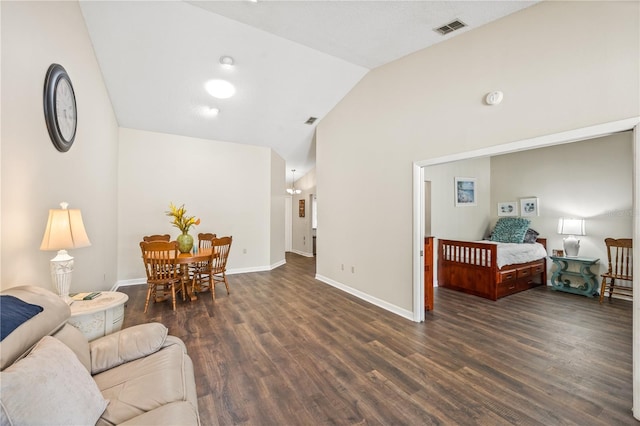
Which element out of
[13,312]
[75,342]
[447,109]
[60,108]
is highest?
[447,109]

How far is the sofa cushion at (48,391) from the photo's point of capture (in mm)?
833

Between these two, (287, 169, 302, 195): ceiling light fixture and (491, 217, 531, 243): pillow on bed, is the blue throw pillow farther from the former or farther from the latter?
(287, 169, 302, 195): ceiling light fixture

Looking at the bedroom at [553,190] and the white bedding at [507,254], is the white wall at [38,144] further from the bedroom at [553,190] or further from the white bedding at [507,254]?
the white bedding at [507,254]

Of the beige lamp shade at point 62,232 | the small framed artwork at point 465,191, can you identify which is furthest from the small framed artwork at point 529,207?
the beige lamp shade at point 62,232

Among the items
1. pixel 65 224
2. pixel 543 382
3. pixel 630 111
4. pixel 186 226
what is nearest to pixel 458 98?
pixel 630 111

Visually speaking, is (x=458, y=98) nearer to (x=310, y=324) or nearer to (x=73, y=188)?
(x=310, y=324)

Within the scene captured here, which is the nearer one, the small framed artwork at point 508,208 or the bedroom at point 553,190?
the bedroom at point 553,190

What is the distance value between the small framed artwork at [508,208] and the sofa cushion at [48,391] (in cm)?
689

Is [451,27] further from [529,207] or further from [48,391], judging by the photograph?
[529,207]

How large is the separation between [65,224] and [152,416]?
1569 millimetres

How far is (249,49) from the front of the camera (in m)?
3.50

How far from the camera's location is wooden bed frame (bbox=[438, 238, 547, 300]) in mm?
4199

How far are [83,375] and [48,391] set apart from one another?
0.25 m

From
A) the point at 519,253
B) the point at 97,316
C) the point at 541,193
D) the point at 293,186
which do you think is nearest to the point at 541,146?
the point at 519,253
